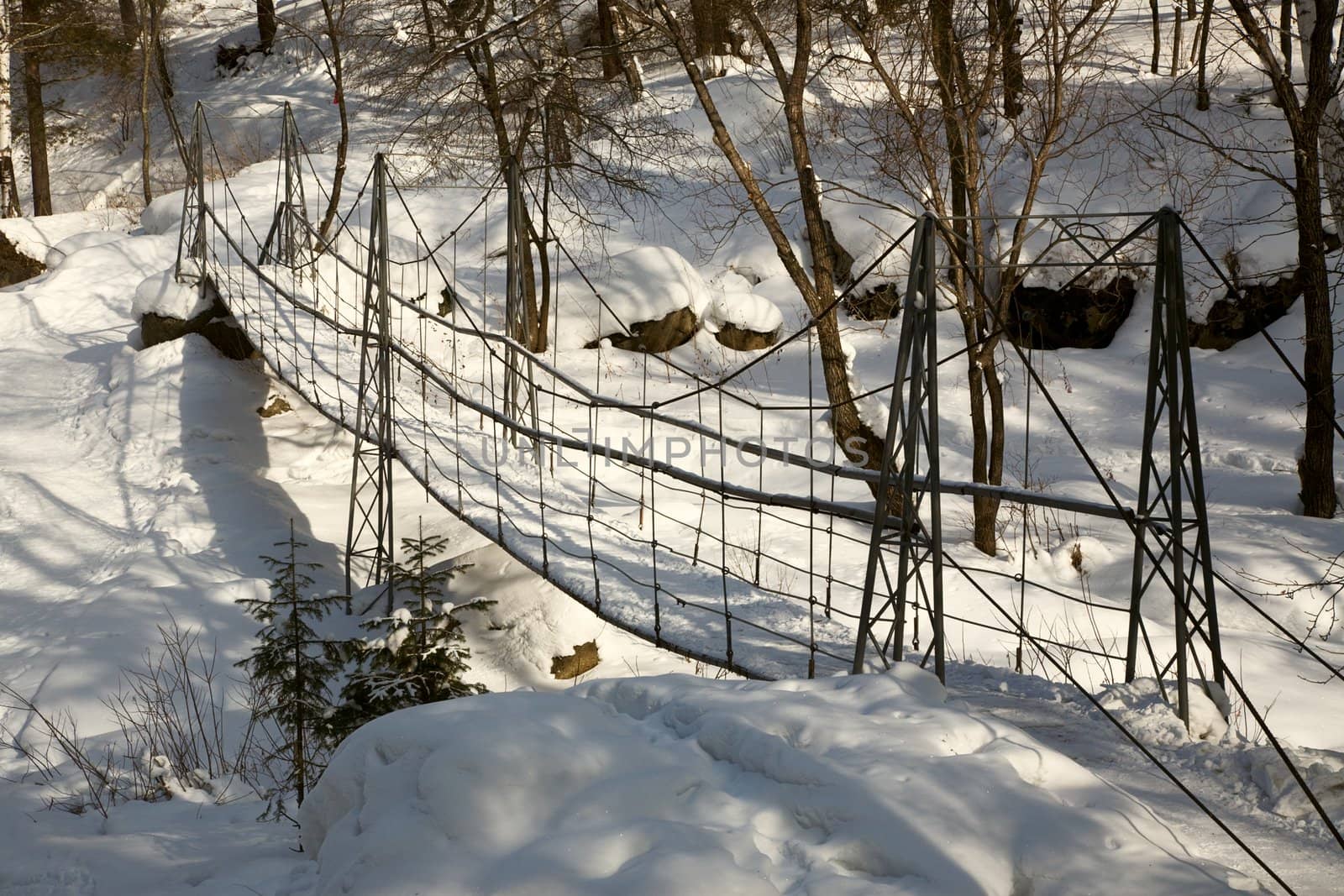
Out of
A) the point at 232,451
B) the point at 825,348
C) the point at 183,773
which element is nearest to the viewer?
the point at 183,773

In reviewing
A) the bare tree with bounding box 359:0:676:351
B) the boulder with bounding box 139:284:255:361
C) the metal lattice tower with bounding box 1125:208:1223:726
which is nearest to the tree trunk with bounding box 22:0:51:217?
the bare tree with bounding box 359:0:676:351

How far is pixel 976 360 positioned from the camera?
549 centimetres

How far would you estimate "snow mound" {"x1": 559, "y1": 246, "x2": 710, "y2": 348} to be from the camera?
867 centimetres

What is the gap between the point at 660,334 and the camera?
8695mm

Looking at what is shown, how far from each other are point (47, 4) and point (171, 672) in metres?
10.7

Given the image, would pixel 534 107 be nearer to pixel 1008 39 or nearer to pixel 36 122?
pixel 1008 39

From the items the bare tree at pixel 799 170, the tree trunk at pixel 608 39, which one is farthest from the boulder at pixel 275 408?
the tree trunk at pixel 608 39

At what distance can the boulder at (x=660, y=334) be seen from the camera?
865 cm

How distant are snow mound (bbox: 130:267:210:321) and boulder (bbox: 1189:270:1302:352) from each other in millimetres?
7187

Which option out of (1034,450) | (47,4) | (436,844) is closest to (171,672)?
(436,844)

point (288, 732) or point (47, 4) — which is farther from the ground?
point (47, 4)

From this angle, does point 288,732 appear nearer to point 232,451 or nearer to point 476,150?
point 232,451

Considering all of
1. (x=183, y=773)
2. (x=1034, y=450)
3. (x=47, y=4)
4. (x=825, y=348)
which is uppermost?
(x=47, y=4)

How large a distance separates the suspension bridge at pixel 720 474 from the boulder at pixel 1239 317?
0.82 metres
